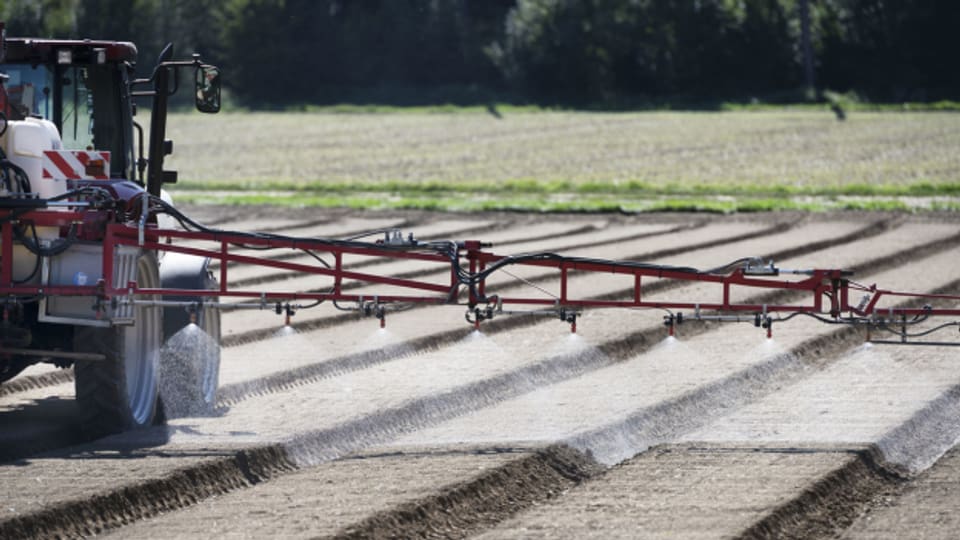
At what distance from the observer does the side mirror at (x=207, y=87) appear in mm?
9555

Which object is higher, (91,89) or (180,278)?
(91,89)

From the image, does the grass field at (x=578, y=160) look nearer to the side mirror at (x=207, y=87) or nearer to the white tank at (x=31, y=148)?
the side mirror at (x=207, y=87)

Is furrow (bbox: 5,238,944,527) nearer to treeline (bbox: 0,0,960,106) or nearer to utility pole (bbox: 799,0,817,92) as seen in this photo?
treeline (bbox: 0,0,960,106)

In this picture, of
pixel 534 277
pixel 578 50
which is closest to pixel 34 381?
pixel 534 277

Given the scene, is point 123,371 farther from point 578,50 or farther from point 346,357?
point 578,50

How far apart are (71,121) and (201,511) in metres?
3.27

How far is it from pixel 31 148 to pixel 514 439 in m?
2.96

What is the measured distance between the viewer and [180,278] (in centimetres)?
996

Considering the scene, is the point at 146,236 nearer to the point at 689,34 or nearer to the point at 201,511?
the point at 201,511

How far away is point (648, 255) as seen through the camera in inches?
714

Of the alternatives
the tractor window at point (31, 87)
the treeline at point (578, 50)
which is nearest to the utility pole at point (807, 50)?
the treeline at point (578, 50)

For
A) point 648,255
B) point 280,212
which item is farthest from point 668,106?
point 648,255

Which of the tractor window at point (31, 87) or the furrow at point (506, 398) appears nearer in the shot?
the furrow at point (506, 398)

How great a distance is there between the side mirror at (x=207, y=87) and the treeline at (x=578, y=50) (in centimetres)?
3898
